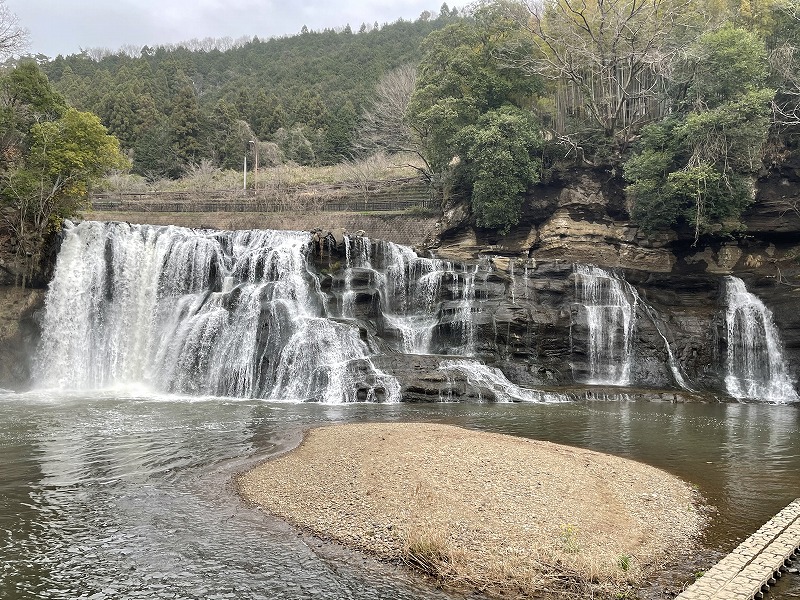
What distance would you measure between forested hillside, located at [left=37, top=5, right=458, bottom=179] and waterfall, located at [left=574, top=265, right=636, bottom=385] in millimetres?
39225

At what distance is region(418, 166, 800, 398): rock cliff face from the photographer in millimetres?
25922

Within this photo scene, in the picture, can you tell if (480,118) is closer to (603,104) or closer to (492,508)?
(603,104)

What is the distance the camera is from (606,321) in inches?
1066

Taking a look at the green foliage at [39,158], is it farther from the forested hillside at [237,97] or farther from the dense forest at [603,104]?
the forested hillside at [237,97]

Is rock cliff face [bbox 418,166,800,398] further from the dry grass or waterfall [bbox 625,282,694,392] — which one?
the dry grass

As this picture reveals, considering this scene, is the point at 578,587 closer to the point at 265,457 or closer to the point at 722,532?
the point at 722,532

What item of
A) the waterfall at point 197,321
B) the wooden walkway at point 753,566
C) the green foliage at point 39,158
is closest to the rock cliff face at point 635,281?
the waterfall at point 197,321

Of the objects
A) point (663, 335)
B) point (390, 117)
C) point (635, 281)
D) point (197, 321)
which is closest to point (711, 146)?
point (635, 281)

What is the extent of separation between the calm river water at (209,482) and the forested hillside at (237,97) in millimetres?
43306

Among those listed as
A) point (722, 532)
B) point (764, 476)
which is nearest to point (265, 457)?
point (722, 532)

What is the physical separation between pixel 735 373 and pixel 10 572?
92.1ft

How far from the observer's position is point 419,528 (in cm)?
748

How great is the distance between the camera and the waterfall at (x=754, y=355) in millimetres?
25672

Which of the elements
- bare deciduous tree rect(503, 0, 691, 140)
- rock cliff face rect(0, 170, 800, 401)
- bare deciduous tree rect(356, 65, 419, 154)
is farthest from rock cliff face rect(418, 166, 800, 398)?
bare deciduous tree rect(356, 65, 419, 154)
